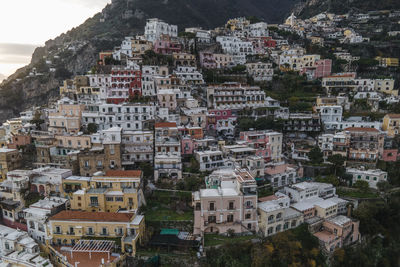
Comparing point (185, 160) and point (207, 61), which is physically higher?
point (207, 61)

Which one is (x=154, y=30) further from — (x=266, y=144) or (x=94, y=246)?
(x=94, y=246)

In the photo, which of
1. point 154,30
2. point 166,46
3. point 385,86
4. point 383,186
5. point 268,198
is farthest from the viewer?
point 154,30

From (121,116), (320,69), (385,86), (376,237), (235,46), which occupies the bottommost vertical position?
(376,237)

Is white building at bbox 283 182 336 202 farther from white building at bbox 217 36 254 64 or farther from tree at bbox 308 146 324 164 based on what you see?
white building at bbox 217 36 254 64

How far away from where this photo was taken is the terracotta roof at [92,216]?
1043 inches

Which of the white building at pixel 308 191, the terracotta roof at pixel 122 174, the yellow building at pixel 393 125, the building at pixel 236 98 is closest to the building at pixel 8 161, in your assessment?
the terracotta roof at pixel 122 174

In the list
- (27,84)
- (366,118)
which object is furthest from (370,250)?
(27,84)

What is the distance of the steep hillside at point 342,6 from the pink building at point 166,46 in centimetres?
9081

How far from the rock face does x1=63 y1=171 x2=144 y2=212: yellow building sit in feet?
119

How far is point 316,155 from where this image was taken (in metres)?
40.0

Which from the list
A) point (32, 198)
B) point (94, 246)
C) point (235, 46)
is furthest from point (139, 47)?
point (94, 246)

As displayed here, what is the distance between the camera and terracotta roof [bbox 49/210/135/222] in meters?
26.5

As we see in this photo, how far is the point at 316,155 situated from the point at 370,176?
7.43 m

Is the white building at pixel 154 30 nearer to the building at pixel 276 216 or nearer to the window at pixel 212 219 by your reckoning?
the building at pixel 276 216
